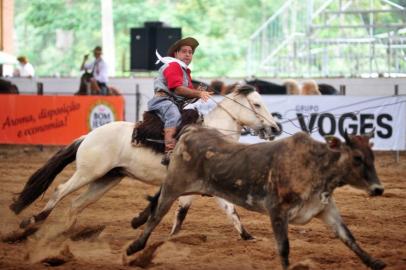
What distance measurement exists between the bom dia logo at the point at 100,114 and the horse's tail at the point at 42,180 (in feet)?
28.7

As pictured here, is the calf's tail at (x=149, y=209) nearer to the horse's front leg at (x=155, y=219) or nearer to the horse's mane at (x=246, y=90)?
the horse's front leg at (x=155, y=219)

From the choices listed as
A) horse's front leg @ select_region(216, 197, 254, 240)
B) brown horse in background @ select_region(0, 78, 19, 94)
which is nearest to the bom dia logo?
brown horse in background @ select_region(0, 78, 19, 94)

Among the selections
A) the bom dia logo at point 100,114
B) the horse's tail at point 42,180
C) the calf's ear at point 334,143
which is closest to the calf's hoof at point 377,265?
the calf's ear at point 334,143

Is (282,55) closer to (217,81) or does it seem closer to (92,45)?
(217,81)

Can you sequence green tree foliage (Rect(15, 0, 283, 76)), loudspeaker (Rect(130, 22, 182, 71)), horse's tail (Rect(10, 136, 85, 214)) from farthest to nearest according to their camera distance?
green tree foliage (Rect(15, 0, 283, 76)) → loudspeaker (Rect(130, 22, 182, 71)) → horse's tail (Rect(10, 136, 85, 214))

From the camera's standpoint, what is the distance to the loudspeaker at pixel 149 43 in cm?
2533

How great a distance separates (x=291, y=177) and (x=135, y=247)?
1.80 m

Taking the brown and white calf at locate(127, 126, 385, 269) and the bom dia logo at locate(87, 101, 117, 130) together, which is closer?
the brown and white calf at locate(127, 126, 385, 269)

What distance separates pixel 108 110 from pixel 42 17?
950 inches

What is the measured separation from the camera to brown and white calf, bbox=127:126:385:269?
7.07 m

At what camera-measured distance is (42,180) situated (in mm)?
10078

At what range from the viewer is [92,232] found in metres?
9.28

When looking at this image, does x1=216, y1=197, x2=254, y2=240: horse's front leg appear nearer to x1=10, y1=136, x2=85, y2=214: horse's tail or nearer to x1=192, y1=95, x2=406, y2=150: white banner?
x1=10, y1=136, x2=85, y2=214: horse's tail

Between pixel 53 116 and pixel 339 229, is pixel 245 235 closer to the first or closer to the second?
pixel 339 229
